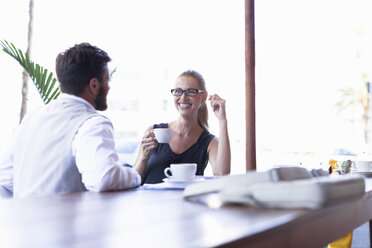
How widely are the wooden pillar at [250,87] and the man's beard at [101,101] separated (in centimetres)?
274

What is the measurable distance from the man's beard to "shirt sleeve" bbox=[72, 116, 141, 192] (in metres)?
0.28

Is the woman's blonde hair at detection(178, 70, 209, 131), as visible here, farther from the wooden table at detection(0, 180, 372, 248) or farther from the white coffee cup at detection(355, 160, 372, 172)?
the wooden table at detection(0, 180, 372, 248)

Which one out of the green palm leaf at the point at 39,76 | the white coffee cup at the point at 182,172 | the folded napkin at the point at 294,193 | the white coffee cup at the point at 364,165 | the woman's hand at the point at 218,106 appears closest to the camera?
the folded napkin at the point at 294,193

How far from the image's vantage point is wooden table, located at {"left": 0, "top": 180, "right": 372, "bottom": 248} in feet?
1.93

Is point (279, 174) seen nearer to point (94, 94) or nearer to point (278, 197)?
point (278, 197)

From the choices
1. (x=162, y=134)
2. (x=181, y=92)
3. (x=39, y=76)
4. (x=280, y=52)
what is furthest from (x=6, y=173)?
(x=280, y=52)

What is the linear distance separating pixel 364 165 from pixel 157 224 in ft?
4.52

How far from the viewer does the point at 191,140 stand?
2430 millimetres

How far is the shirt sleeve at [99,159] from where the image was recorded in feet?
3.98

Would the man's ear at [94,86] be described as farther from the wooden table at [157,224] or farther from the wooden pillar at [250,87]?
the wooden pillar at [250,87]

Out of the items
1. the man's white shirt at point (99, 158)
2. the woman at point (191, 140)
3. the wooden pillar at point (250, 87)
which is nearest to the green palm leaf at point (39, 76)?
the woman at point (191, 140)

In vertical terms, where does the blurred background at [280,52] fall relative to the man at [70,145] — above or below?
above

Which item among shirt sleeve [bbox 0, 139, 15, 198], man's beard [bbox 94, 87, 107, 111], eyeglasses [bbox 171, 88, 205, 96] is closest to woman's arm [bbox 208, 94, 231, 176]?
eyeglasses [bbox 171, 88, 205, 96]

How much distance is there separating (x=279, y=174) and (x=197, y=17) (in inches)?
484
